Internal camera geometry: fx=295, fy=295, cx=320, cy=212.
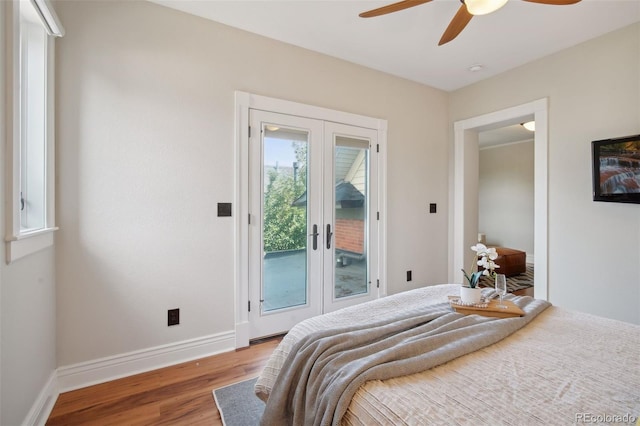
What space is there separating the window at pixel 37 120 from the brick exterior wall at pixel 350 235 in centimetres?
223

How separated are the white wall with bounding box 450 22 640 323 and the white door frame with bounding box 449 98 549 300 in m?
0.06

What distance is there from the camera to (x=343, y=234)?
3.09 metres

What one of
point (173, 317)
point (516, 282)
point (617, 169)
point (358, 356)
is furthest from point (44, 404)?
point (516, 282)

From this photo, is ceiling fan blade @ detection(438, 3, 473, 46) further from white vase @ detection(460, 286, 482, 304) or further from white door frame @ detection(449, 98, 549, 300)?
white vase @ detection(460, 286, 482, 304)

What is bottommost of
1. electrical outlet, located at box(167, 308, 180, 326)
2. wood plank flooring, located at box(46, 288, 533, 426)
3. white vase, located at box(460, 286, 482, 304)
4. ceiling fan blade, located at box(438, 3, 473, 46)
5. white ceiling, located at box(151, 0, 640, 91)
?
wood plank flooring, located at box(46, 288, 533, 426)

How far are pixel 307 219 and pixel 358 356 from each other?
182 centimetres

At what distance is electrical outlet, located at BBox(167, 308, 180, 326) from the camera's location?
2.26 m

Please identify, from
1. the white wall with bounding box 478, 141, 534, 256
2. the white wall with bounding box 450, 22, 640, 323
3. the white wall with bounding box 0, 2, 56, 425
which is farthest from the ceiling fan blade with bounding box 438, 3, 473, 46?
the white wall with bounding box 478, 141, 534, 256

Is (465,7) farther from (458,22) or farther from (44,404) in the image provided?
(44,404)

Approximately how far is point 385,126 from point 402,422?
299 centimetres

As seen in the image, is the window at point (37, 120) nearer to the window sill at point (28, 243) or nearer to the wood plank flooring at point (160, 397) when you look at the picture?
the window sill at point (28, 243)

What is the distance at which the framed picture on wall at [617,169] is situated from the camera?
7.41ft

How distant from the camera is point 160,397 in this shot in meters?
1.88

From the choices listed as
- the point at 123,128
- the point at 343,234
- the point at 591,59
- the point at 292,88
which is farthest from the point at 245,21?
the point at 591,59
